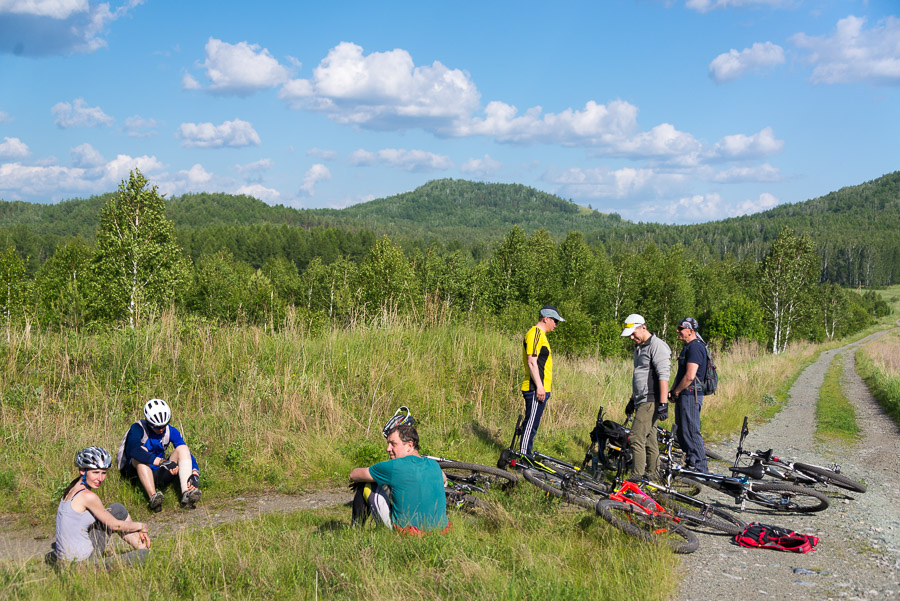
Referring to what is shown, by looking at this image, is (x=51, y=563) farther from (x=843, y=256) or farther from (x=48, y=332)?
(x=843, y=256)

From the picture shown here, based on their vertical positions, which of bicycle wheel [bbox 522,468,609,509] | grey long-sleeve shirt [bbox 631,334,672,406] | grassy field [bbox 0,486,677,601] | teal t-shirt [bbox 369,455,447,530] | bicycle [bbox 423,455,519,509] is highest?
grey long-sleeve shirt [bbox 631,334,672,406]

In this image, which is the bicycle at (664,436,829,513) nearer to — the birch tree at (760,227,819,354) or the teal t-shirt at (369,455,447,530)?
the teal t-shirt at (369,455,447,530)

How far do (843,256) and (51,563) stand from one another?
18732 cm

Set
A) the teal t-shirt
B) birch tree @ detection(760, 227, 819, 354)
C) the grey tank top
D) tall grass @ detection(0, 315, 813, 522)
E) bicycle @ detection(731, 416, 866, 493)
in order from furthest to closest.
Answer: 1. birch tree @ detection(760, 227, 819, 354)
2. tall grass @ detection(0, 315, 813, 522)
3. bicycle @ detection(731, 416, 866, 493)
4. the teal t-shirt
5. the grey tank top

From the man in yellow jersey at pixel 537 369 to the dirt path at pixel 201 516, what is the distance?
2.37 metres

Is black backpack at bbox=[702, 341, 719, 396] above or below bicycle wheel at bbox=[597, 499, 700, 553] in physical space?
above

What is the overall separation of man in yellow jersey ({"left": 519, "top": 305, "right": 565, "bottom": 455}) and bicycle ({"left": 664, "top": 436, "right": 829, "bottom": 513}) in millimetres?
1650

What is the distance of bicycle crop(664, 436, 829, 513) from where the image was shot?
6.46 meters

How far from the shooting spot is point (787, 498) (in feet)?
21.4

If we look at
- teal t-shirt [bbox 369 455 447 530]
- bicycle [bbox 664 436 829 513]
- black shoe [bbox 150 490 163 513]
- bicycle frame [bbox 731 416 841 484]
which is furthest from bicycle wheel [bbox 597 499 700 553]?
black shoe [bbox 150 490 163 513]

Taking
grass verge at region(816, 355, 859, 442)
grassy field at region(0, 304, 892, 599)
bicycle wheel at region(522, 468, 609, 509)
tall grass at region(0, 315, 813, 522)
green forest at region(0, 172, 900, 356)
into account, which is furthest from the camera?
green forest at region(0, 172, 900, 356)

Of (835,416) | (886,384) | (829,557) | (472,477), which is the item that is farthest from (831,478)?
(886,384)

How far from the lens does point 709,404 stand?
1279cm

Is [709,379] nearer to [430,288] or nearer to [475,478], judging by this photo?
[475,478]
